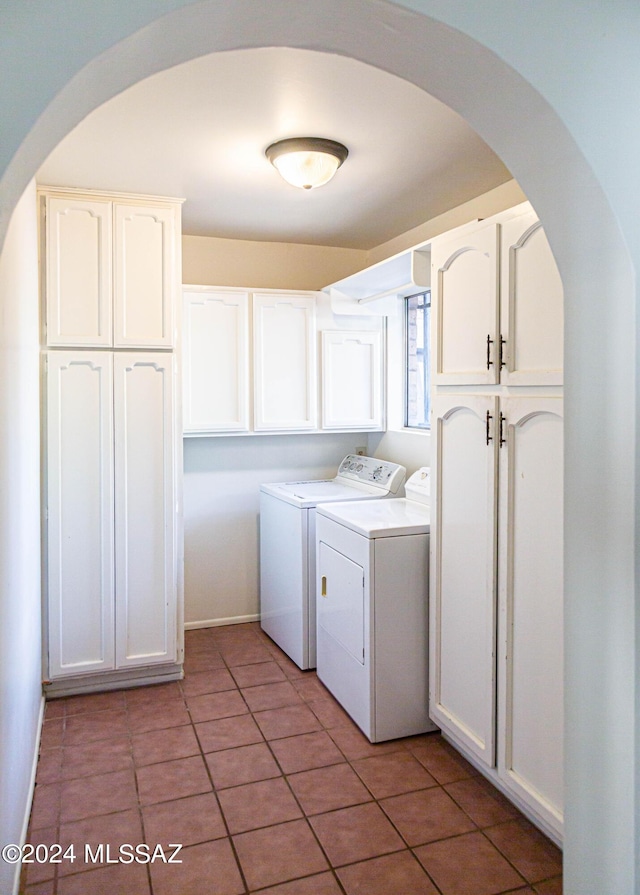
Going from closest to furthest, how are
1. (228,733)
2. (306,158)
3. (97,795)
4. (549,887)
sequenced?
(549,887) < (97,795) < (306,158) < (228,733)

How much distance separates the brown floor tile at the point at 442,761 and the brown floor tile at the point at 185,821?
83cm

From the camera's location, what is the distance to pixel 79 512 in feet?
10.4

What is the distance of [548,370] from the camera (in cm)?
201

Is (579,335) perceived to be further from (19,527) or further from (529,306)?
(19,527)

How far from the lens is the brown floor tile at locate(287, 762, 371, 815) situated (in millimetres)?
2318

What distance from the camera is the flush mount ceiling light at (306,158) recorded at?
8.48ft

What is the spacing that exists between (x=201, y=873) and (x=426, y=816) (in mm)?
767

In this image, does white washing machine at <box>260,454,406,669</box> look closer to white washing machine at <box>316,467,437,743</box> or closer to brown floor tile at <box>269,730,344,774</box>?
white washing machine at <box>316,467,437,743</box>

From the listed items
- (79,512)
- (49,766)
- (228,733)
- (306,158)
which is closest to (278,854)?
(228,733)

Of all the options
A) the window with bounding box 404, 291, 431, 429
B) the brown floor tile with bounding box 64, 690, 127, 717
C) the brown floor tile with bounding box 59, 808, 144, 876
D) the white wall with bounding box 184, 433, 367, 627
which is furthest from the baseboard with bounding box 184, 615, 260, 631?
the brown floor tile with bounding box 59, 808, 144, 876

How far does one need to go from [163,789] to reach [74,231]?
95.7 inches

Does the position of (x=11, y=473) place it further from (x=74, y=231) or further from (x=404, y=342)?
(x=404, y=342)

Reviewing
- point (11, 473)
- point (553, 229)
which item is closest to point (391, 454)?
point (11, 473)

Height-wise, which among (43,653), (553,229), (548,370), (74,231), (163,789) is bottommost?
(163,789)
